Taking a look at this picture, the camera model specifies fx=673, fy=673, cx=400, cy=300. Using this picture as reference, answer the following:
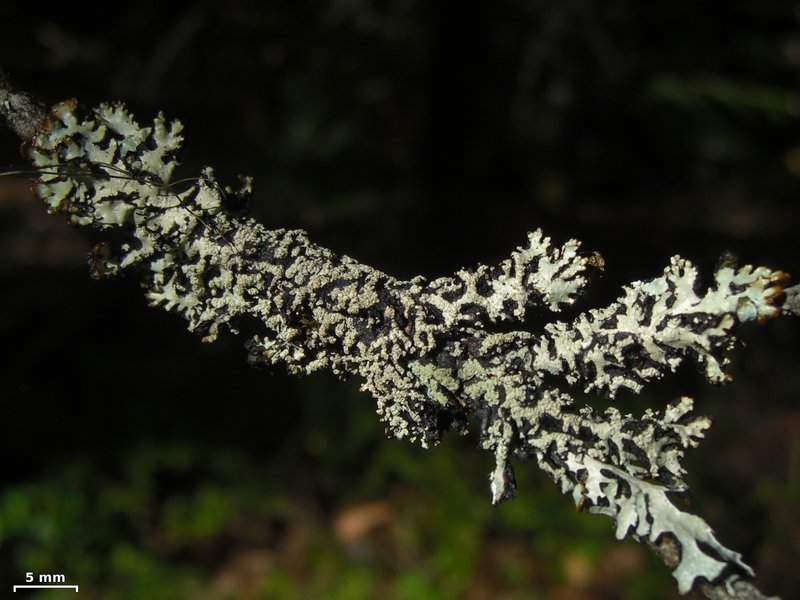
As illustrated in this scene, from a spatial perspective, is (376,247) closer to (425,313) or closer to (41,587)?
(41,587)

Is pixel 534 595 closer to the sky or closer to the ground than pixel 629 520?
closer to the sky

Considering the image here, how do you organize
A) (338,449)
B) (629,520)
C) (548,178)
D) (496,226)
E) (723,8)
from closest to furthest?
(629,520)
(338,449)
(496,226)
(548,178)
(723,8)

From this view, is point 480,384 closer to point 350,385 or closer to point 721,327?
point 721,327

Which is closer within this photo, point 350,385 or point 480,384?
point 480,384

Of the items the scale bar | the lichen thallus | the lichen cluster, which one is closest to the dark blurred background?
the scale bar

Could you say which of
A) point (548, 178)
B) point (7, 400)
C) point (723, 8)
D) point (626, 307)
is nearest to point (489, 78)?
point (548, 178)

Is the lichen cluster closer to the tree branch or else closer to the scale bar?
the tree branch
